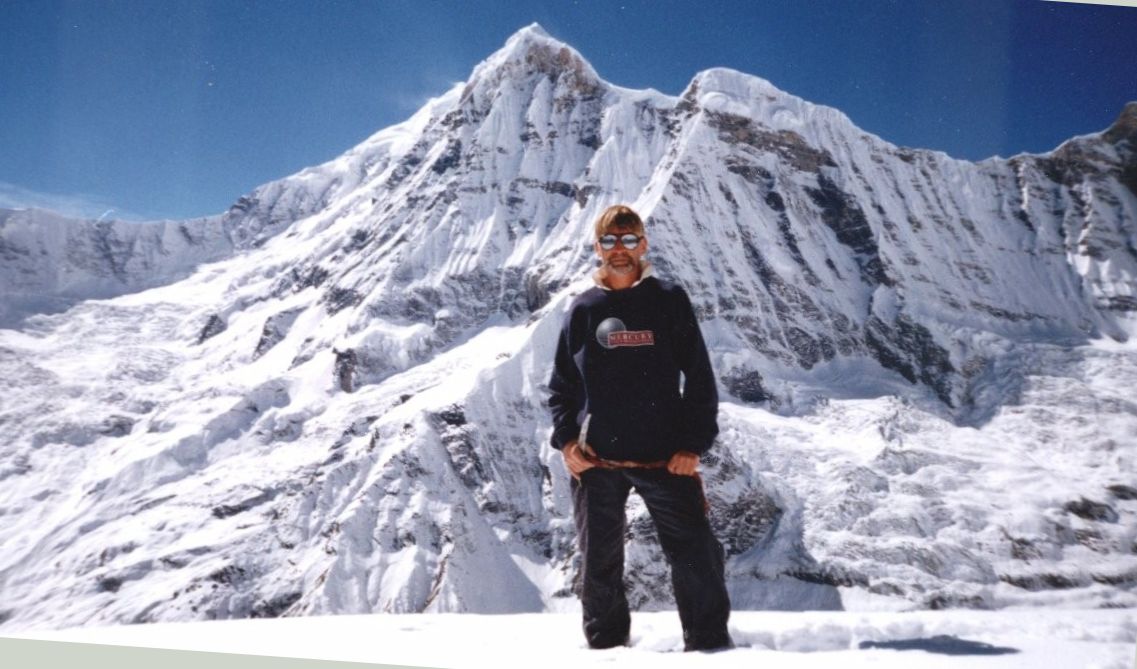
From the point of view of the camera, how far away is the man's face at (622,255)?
4.54 meters

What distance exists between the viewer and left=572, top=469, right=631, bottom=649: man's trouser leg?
14.3 feet

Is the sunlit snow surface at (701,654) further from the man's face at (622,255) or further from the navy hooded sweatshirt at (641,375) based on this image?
the man's face at (622,255)

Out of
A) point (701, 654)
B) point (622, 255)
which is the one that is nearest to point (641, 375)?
point (622, 255)

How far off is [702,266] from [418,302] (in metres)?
32.6

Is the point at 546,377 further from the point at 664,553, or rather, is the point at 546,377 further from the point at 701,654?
the point at 701,654

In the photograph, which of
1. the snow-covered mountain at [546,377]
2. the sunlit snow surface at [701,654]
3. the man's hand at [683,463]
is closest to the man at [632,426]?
the man's hand at [683,463]

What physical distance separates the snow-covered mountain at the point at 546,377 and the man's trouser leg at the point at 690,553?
2329 cm

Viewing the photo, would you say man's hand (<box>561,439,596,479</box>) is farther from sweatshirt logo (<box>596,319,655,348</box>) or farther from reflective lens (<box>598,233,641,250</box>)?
reflective lens (<box>598,233,641,250</box>)

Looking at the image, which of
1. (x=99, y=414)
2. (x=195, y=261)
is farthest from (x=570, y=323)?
(x=195, y=261)

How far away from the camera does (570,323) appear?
4.65m

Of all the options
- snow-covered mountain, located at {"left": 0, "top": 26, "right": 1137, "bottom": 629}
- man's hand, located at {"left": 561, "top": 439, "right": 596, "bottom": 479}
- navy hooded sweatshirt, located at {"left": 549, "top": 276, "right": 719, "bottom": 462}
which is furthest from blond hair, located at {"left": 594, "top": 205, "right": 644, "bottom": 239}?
snow-covered mountain, located at {"left": 0, "top": 26, "right": 1137, "bottom": 629}

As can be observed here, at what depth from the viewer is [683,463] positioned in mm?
4215

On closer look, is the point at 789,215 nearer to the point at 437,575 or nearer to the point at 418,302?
the point at 418,302

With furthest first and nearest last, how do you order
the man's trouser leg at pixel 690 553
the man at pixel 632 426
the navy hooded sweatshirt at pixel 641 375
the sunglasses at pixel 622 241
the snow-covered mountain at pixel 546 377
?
the snow-covered mountain at pixel 546 377
the sunglasses at pixel 622 241
the navy hooded sweatshirt at pixel 641 375
the man at pixel 632 426
the man's trouser leg at pixel 690 553
